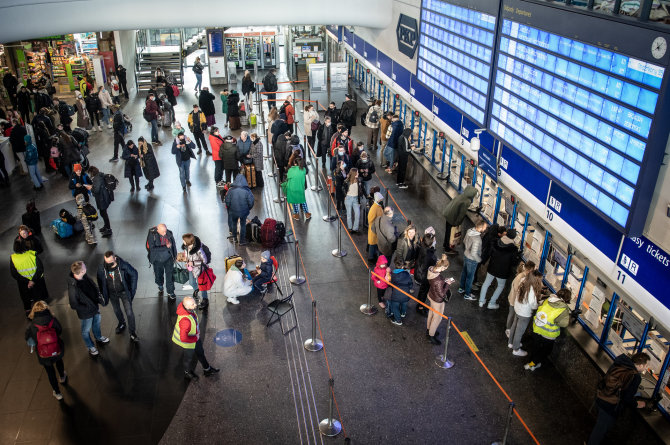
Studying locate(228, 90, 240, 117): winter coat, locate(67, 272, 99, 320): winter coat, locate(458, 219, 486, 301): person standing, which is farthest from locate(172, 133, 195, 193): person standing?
locate(458, 219, 486, 301): person standing

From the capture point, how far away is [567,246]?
970 centimetres

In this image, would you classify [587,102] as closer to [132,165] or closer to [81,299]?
[81,299]

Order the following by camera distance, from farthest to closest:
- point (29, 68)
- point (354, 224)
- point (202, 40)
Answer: point (202, 40)
point (29, 68)
point (354, 224)

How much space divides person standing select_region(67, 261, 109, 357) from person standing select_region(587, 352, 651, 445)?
7.87 metres

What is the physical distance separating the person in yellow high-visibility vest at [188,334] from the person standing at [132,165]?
314 inches

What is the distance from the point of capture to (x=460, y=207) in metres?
12.2

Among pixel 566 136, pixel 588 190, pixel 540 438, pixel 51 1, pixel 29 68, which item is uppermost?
pixel 51 1

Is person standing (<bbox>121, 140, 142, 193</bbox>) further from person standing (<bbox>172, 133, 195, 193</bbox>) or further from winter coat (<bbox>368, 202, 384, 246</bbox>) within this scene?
winter coat (<bbox>368, 202, 384, 246</bbox>)

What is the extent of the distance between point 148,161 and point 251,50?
63.4 ft

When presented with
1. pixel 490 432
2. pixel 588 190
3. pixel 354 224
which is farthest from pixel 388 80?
pixel 490 432

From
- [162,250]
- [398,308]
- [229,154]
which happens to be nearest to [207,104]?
[229,154]

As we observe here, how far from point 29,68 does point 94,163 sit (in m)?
12.0

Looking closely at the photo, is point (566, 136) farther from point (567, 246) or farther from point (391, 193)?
point (391, 193)

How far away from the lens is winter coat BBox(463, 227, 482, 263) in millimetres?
10742
